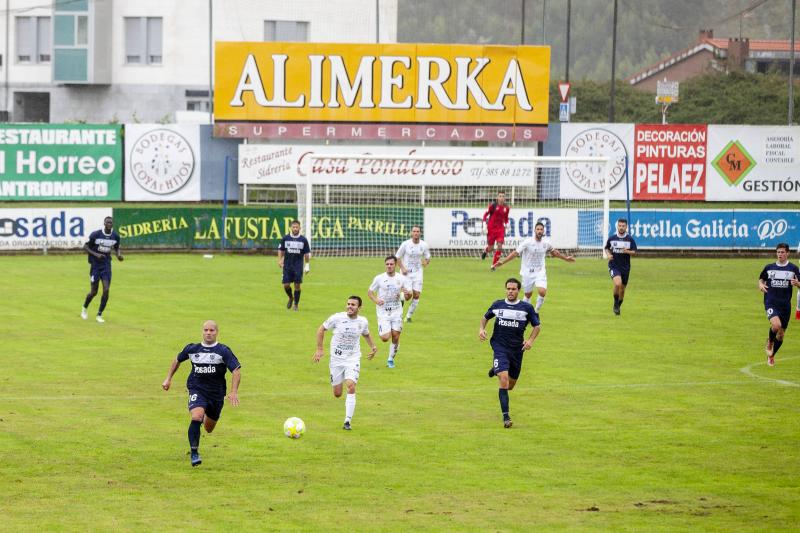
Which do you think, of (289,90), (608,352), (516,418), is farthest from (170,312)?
(289,90)

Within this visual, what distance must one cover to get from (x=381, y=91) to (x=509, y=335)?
119 feet

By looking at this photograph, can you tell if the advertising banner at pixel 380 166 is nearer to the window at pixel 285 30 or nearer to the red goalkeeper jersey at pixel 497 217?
the red goalkeeper jersey at pixel 497 217

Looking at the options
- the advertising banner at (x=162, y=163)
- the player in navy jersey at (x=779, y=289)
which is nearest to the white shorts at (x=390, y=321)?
the player in navy jersey at (x=779, y=289)

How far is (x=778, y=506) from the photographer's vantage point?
15781 mm

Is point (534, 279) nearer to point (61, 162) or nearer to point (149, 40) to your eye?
point (61, 162)

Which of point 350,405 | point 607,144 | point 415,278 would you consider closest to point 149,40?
point 607,144

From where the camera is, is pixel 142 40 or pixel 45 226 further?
pixel 142 40

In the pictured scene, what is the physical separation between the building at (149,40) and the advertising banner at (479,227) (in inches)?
1325

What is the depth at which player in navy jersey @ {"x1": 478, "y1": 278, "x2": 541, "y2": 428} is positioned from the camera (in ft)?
65.7

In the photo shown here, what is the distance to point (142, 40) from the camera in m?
81.8

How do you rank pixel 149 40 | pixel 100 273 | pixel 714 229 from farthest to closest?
pixel 149 40, pixel 714 229, pixel 100 273

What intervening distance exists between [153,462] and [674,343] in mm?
15051

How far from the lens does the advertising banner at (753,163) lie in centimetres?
5622

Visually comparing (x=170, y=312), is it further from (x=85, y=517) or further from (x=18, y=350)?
(x=85, y=517)
